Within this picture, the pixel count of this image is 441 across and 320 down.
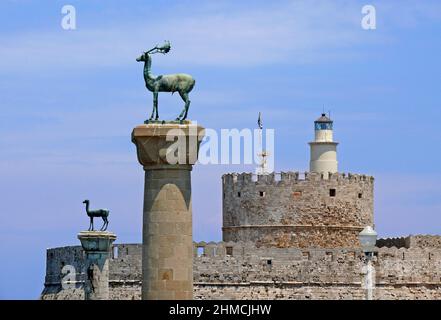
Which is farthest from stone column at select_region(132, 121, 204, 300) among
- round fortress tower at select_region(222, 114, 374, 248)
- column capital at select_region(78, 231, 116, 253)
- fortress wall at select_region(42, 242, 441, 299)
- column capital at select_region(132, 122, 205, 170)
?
round fortress tower at select_region(222, 114, 374, 248)

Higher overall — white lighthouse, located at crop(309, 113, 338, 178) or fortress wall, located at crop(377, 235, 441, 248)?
white lighthouse, located at crop(309, 113, 338, 178)

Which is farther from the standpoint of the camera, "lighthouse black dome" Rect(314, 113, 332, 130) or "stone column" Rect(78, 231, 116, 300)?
"lighthouse black dome" Rect(314, 113, 332, 130)

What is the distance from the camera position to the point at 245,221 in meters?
58.7

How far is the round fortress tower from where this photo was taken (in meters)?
58.2

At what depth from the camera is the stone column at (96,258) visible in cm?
A: 3512

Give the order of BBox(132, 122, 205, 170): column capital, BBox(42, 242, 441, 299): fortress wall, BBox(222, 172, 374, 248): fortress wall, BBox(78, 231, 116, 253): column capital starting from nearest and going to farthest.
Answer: BBox(132, 122, 205, 170): column capital, BBox(78, 231, 116, 253): column capital, BBox(42, 242, 441, 299): fortress wall, BBox(222, 172, 374, 248): fortress wall

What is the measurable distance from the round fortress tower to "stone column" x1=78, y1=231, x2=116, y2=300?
71.2ft

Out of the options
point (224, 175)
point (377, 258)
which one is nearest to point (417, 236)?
point (377, 258)

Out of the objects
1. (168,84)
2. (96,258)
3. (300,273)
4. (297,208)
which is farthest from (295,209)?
(168,84)

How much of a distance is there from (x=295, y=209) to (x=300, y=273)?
274cm

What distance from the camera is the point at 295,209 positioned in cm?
5822

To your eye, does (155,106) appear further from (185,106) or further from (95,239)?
(95,239)

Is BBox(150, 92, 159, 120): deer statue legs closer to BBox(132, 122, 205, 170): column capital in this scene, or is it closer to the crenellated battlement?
BBox(132, 122, 205, 170): column capital
